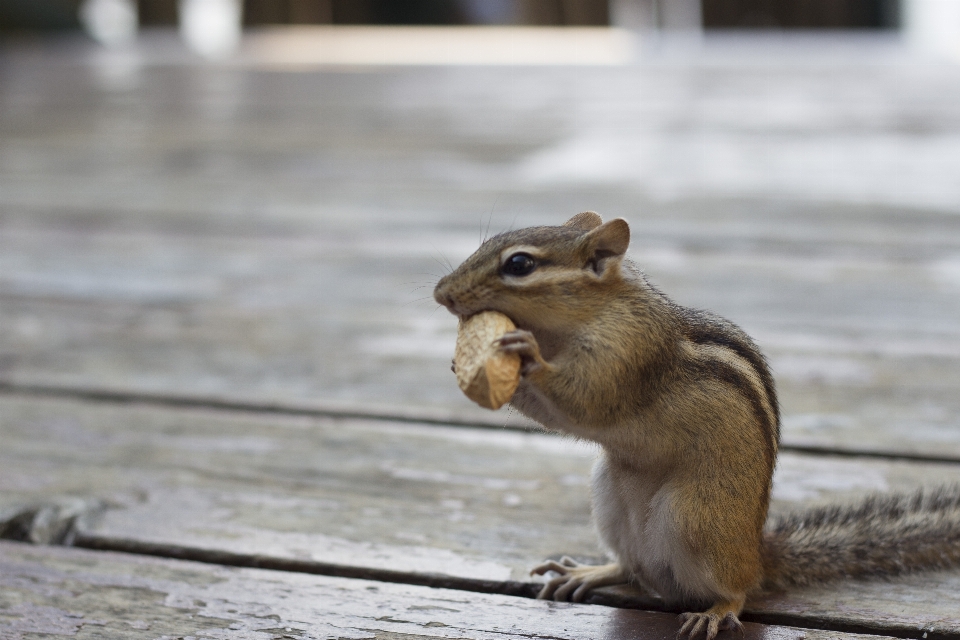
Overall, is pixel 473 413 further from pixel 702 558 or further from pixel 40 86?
pixel 40 86

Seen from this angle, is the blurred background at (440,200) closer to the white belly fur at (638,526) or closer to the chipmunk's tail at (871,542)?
the chipmunk's tail at (871,542)

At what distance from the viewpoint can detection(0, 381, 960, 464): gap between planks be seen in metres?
1.60

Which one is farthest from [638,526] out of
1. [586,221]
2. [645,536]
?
[586,221]

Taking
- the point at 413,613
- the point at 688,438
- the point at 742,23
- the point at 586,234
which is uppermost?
the point at 742,23

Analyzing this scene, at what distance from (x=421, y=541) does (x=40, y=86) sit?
4.70m

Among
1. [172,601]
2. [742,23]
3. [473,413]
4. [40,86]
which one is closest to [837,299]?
[473,413]

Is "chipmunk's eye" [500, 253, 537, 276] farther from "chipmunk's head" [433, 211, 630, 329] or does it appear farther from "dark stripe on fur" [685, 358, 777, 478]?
"dark stripe on fur" [685, 358, 777, 478]

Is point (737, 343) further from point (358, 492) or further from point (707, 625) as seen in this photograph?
point (358, 492)

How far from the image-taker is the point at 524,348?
1070 mm

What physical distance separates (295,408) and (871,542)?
89 cm

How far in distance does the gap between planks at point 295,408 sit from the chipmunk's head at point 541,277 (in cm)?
37

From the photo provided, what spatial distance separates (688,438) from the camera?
1.06 m

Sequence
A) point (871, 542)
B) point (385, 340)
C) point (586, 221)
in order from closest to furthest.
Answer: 1. point (871, 542)
2. point (586, 221)
3. point (385, 340)

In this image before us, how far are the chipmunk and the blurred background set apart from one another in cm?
37
